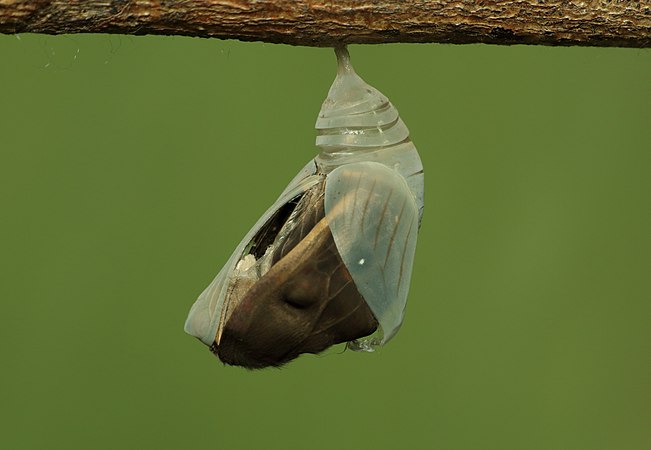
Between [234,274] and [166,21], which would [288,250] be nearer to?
[234,274]

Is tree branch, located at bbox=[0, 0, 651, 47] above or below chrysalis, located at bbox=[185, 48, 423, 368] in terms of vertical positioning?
above

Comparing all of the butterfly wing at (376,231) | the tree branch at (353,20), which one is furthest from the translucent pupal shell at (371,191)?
the tree branch at (353,20)

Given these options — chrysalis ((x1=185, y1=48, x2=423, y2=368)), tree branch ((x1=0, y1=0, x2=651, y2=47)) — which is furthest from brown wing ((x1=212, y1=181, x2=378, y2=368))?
tree branch ((x1=0, y1=0, x2=651, y2=47))

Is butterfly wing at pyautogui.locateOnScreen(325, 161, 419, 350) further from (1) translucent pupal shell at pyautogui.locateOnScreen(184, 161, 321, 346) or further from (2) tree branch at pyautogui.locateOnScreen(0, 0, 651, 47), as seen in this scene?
(2) tree branch at pyautogui.locateOnScreen(0, 0, 651, 47)

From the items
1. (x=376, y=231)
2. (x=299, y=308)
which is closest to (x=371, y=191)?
(x=376, y=231)

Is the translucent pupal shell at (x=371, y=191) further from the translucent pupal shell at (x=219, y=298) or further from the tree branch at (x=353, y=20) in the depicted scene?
the tree branch at (x=353, y=20)

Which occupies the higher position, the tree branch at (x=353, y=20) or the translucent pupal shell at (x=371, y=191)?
the tree branch at (x=353, y=20)
